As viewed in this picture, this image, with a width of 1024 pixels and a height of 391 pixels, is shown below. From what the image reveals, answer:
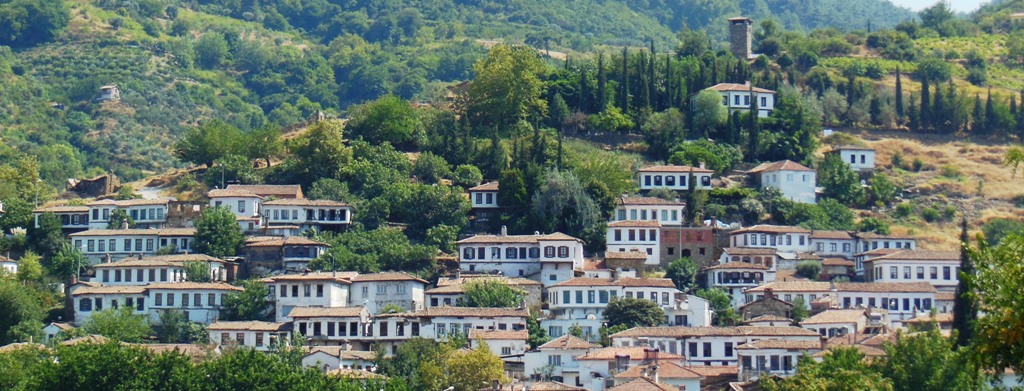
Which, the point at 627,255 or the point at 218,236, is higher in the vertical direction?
the point at 218,236

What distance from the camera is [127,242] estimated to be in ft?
298

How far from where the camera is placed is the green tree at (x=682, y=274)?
8738 centimetres

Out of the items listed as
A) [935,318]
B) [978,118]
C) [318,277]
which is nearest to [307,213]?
[318,277]

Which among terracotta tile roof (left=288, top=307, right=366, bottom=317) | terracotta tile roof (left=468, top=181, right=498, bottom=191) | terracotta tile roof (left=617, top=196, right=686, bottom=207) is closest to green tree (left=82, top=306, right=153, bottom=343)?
terracotta tile roof (left=288, top=307, right=366, bottom=317)

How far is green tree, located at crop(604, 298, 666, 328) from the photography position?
80.6 meters

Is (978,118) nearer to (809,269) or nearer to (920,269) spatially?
(920,269)

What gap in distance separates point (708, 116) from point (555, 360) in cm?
3646

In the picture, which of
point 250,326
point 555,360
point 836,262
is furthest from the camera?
Result: point 836,262

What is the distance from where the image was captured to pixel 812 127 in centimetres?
10938

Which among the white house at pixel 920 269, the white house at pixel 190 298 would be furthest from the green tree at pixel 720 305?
the white house at pixel 190 298

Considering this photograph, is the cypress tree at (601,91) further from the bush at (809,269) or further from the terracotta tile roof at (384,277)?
the terracotta tile roof at (384,277)

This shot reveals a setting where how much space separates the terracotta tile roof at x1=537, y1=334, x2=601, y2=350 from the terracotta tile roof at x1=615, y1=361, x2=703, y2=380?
500 centimetres

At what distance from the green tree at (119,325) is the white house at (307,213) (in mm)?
12503

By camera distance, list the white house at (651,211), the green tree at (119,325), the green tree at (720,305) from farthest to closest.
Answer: the white house at (651,211), the green tree at (720,305), the green tree at (119,325)
